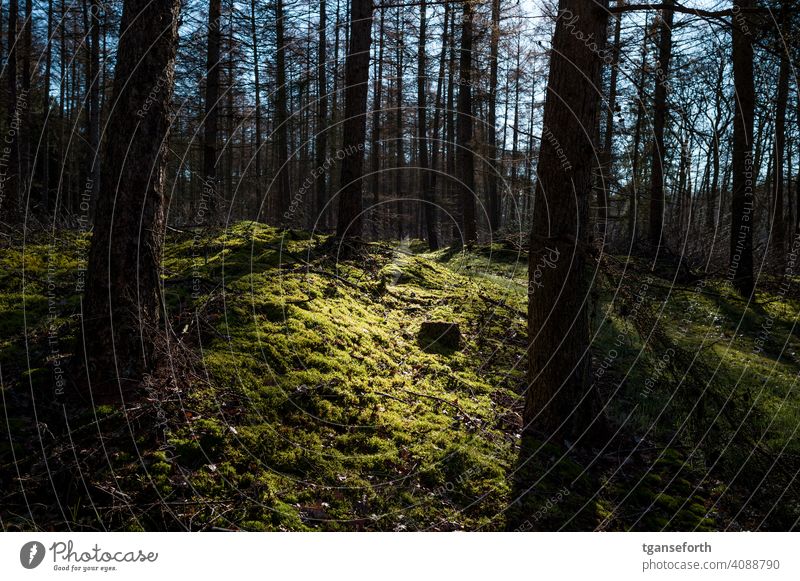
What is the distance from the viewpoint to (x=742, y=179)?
12891 millimetres

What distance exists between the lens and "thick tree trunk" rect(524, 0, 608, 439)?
526cm

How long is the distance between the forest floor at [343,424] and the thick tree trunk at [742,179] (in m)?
4.92

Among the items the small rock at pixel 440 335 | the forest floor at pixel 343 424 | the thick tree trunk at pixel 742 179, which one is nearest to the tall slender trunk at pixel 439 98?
the thick tree trunk at pixel 742 179

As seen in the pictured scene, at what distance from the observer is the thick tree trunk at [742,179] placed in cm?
1215

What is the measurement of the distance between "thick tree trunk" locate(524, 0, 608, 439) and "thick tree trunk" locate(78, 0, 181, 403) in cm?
385

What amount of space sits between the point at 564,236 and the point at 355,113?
630cm

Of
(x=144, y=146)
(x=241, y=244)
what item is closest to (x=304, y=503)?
(x=144, y=146)

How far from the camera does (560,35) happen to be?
17.4 ft

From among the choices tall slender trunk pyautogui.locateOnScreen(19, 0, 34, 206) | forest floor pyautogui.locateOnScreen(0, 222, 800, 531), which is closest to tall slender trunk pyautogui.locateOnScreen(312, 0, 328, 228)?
tall slender trunk pyautogui.locateOnScreen(19, 0, 34, 206)

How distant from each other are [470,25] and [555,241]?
1406cm

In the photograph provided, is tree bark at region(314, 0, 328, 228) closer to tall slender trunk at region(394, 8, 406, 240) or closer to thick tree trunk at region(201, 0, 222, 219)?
tall slender trunk at region(394, 8, 406, 240)

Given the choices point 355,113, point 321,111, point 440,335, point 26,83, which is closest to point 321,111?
point 321,111

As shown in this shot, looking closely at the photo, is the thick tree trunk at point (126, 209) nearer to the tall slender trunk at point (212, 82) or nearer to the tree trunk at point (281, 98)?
the tall slender trunk at point (212, 82)

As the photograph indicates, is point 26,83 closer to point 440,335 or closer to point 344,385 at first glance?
point 440,335
